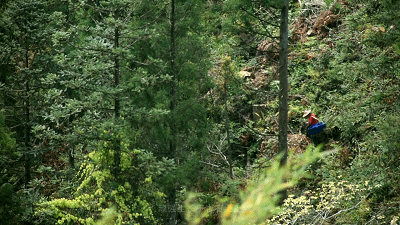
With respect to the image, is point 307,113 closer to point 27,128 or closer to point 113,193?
point 113,193

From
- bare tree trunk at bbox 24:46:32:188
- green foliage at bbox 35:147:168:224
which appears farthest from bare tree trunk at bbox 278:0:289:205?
bare tree trunk at bbox 24:46:32:188

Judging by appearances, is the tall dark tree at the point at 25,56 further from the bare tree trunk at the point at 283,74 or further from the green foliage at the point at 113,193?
the bare tree trunk at the point at 283,74

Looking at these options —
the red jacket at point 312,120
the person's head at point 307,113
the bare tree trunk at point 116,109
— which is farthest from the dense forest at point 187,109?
the red jacket at point 312,120

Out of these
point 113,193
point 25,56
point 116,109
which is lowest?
point 113,193

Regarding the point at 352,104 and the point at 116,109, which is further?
the point at 352,104

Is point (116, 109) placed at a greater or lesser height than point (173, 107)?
greater

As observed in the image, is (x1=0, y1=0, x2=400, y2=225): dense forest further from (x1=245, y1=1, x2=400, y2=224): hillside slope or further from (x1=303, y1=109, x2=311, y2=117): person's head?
(x1=303, y1=109, x2=311, y2=117): person's head

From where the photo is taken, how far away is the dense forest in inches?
445

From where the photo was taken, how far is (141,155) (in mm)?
12086

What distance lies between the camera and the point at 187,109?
13656 millimetres

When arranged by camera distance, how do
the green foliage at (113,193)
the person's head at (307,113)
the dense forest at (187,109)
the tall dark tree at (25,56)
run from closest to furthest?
the dense forest at (187,109) < the green foliage at (113,193) < the tall dark tree at (25,56) < the person's head at (307,113)

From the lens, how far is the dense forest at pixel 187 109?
11312 mm

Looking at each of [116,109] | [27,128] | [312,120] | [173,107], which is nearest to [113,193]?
[116,109]

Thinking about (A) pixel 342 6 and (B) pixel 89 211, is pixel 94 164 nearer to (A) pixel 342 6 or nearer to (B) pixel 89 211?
(B) pixel 89 211
